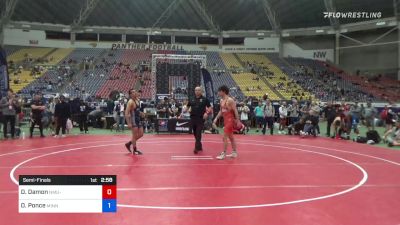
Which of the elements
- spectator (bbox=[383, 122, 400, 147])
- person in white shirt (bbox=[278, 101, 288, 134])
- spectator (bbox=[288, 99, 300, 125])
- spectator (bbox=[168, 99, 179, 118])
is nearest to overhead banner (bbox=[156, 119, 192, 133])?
spectator (bbox=[168, 99, 179, 118])

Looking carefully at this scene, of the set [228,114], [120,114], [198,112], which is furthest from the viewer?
[120,114]

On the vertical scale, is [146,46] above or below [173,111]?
above

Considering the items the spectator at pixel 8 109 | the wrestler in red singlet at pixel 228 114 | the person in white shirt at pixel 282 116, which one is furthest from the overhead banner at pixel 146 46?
the wrestler in red singlet at pixel 228 114

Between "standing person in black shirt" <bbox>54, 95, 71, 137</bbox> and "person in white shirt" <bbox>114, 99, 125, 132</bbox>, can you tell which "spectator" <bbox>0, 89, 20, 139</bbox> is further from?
"person in white shirt" <bbox>114, 99, 125, 132</bbox>

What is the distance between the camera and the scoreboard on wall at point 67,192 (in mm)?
3094

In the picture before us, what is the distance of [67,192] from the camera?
3105 millimetres

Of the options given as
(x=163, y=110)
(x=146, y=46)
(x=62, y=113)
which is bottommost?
(x=62, y=113)

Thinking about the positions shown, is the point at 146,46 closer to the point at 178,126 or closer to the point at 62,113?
the point at 178,126

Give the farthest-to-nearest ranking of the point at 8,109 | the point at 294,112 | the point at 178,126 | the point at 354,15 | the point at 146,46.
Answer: the point at 146,46, the point at 354,15, the point at 294,112, the point at 178,126, the point at 8,109

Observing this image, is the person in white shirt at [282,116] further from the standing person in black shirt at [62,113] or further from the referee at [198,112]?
the standing person in black shirt at [62,113]

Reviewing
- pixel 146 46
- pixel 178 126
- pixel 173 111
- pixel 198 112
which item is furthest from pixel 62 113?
pixel 146 46

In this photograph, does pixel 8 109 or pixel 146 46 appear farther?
pixel 146 46

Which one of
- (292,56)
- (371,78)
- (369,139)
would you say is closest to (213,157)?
(369,139)

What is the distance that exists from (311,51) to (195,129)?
3910 cm
